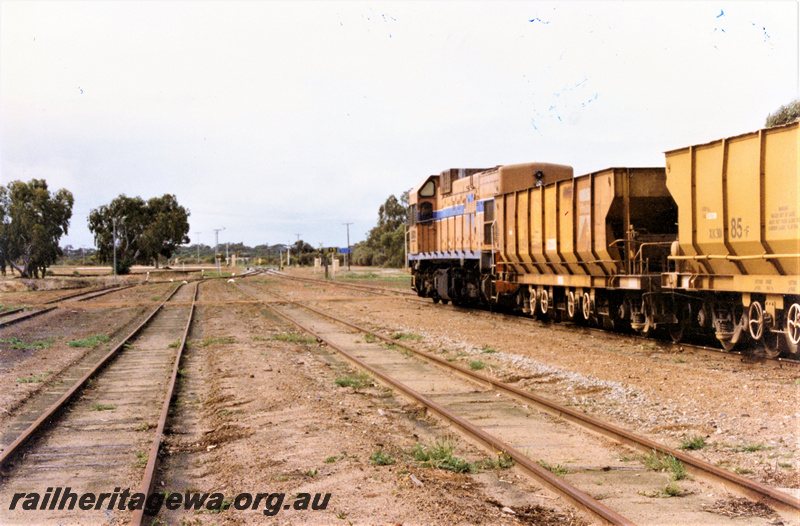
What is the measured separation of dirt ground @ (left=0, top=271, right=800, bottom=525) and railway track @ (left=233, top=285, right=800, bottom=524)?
0.70 ft

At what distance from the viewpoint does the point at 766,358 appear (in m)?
10.3

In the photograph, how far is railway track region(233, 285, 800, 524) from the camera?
15.8 feet

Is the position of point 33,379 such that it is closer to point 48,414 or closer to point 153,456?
point 48,414

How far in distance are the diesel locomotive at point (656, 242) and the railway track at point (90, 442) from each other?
831 centimetres

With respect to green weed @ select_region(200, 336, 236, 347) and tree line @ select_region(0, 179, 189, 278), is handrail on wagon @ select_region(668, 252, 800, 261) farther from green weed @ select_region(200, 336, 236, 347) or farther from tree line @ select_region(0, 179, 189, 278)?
tree line @ select_region(0, 179, 189, 278)

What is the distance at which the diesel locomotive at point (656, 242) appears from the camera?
362 inches

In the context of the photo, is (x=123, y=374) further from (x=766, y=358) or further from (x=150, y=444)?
(x=766, y=358)

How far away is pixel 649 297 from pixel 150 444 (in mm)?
9458

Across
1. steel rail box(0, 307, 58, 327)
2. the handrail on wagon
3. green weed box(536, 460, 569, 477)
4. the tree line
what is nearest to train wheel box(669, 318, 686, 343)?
the handrail on wagon

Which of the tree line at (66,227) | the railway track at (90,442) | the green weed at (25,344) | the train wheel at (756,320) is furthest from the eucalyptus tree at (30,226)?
the train wheel at (756,320)

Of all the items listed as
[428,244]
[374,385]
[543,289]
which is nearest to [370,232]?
[428,244]

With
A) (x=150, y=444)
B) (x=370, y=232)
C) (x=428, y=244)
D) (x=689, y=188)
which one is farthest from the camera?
(x=370, y=232)

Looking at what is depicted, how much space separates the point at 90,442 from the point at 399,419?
3384mm

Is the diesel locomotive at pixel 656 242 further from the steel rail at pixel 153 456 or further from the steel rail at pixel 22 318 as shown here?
the steel rail at pixel 22 318
